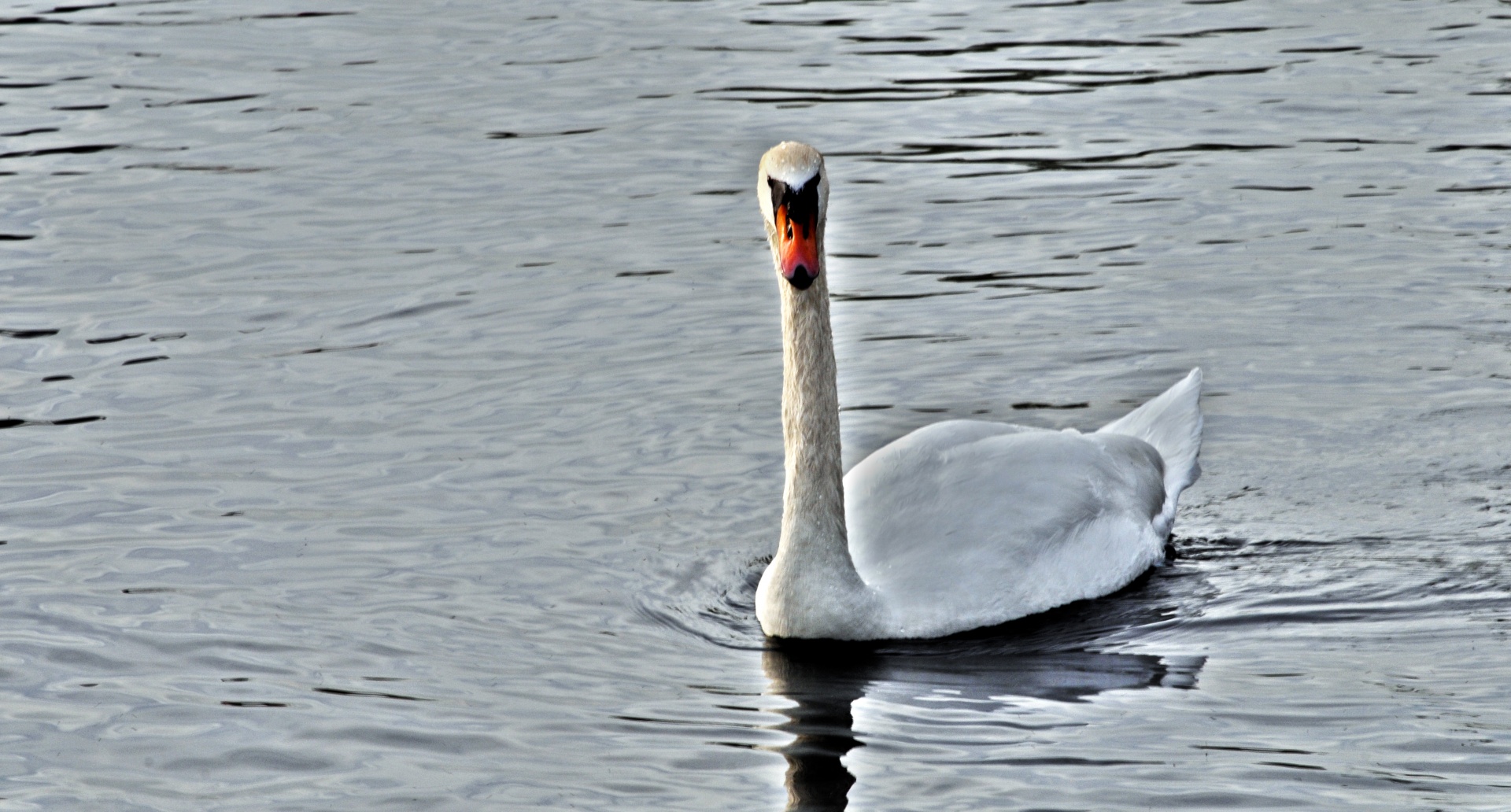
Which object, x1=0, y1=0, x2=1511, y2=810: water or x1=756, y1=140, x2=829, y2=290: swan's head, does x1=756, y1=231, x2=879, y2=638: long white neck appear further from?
x1=756, y1=140, x2=829, y2=290: swan's head

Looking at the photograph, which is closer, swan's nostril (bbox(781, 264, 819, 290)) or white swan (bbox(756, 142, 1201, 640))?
swan's nostril (bbox(781, 264, 819, 290))

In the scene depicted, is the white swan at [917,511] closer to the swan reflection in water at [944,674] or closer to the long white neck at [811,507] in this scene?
the long white neck at [811,507]

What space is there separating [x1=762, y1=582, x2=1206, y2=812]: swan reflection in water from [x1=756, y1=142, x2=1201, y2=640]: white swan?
0.35 feet

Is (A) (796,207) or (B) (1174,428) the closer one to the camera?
(A) (796,207)

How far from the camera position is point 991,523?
9508mm

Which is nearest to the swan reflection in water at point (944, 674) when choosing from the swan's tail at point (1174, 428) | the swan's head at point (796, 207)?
the swan's head at point (796, 207)

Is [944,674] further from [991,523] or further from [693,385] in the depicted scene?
[693,385]

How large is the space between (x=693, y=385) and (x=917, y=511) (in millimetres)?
3302

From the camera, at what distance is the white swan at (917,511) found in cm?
901

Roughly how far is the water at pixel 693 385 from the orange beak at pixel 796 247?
1597mm

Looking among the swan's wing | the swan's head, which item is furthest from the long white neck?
the swan's head

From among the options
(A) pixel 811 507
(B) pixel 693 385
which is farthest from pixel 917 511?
(B) pixel 693 385

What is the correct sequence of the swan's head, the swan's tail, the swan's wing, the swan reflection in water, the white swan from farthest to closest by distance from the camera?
the swan's tail < the swan's wing < the white swan < the swan's head < the swan reflection in water

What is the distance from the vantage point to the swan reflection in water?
26.8 feet
